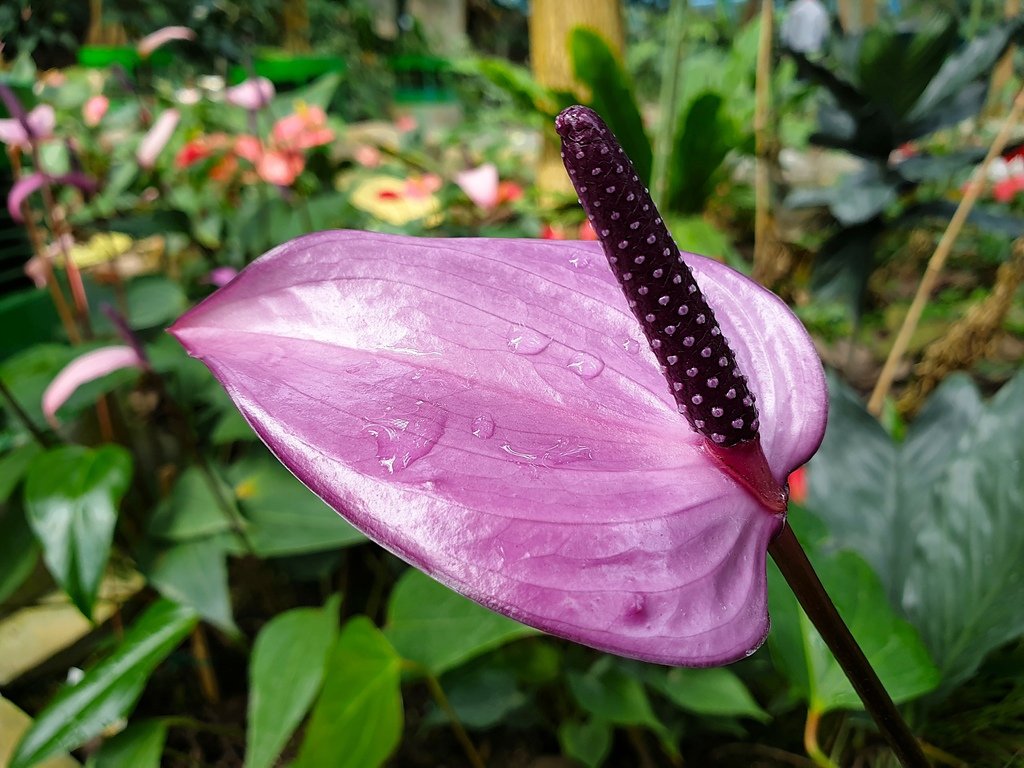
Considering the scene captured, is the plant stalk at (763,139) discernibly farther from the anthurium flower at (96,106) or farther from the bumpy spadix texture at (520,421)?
the anthurium flower at (96,106)

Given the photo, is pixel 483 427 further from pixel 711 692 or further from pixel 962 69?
pixel 962 69

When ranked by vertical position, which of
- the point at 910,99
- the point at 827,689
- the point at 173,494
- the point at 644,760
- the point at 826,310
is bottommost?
the point at 826,310

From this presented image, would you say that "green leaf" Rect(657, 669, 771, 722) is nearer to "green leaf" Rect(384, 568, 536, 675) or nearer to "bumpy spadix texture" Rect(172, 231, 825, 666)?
"green leaf" Rect(384, 568, 536, 675)

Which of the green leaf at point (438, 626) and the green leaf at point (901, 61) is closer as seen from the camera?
the green leaf at point (438, 626)

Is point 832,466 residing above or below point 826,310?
above

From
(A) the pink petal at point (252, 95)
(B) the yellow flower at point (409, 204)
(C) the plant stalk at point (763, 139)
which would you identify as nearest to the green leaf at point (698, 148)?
(C) the plant stalk at point (763, 139)

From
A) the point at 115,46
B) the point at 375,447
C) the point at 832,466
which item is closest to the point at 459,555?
the point at 375,447

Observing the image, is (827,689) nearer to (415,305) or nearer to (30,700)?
(415,305)
